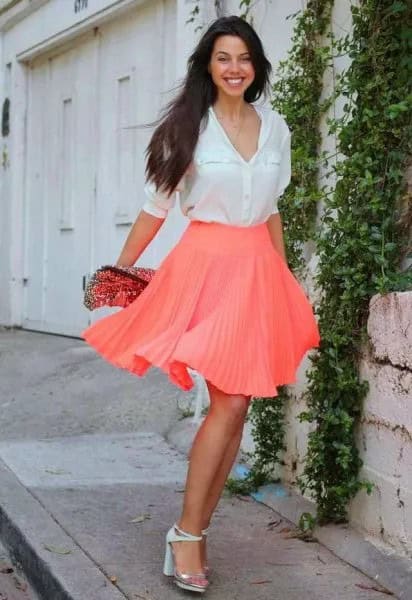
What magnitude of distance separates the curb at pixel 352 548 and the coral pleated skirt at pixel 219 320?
2.44 ft

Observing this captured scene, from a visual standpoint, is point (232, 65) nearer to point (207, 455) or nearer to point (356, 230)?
point (356, 230)

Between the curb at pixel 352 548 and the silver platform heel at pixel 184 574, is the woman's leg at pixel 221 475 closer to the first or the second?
the silver platform heel at pixel 184 574

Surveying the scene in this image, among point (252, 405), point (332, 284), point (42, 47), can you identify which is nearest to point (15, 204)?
point (42, 47)

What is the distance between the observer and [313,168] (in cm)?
453

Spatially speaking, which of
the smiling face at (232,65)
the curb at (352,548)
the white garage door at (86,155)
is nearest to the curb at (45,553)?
the curb at (352,548)

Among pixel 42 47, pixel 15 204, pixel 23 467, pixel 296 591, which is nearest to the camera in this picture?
pixel 296 591

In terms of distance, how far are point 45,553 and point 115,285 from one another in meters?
1.03

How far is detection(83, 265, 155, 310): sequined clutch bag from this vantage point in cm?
366

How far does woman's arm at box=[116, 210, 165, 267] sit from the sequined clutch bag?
46 millimetres

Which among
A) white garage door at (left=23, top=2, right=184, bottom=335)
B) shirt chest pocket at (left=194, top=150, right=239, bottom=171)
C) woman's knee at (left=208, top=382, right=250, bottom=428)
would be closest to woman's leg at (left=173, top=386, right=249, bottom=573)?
woman's knee at (left=208, top=382, right=250, bottom=428)

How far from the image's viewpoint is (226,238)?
11.6 ft

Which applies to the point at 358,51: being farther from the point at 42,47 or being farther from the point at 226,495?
the point at 42,47

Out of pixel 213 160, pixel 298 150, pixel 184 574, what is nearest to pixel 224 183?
pixel 213 160

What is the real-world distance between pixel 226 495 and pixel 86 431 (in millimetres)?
1416
